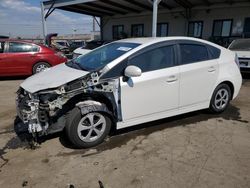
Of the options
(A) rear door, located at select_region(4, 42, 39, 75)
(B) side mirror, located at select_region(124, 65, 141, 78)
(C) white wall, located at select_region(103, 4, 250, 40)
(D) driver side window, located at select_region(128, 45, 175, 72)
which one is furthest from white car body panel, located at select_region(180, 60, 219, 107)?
(C) white wall, located at select_region(103, 4, 250, 40)

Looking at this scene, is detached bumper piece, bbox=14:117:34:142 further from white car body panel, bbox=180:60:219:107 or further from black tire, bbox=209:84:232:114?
black tire, bbox=209:84:232:114

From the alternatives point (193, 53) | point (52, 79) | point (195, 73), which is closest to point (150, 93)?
point (195, 73)

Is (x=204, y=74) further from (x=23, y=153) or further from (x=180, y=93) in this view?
(x=23, y=153)

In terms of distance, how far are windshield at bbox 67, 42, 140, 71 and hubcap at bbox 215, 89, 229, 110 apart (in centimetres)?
207

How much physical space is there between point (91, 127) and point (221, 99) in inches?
112

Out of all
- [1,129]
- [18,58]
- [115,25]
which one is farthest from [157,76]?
[115,25]

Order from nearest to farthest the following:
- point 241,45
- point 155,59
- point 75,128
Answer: point 75,128 < point 155,59 < point 241,45

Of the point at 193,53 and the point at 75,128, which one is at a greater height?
the point at 193,53

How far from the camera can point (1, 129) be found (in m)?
4.19

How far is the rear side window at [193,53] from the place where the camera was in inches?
163

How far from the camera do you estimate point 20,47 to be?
8453 millimetres

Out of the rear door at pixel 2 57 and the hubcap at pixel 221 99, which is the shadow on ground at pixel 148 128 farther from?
the rear door at pixel 2 57

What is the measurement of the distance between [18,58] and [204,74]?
668cm

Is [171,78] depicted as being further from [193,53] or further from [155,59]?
[193,53]
